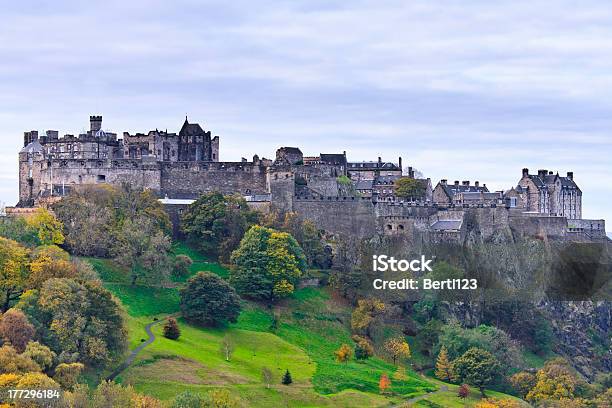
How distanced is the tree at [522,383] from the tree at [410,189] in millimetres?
29932

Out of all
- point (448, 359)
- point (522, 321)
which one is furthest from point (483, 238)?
point (448, 359)

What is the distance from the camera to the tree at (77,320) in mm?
65312

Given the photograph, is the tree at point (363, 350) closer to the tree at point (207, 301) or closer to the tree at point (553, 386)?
the tree at point (207, 301)

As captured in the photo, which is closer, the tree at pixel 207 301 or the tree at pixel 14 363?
the tree at pixel 14 363

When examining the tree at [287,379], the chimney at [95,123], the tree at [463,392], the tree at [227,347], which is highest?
the chimney at [95,123]

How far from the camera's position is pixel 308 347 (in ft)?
272

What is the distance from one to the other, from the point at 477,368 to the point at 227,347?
58.2ft

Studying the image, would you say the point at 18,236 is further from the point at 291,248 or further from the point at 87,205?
the point at 291,248

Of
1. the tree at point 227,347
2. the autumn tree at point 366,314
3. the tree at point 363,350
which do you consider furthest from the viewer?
the autumn tree at point 366,314

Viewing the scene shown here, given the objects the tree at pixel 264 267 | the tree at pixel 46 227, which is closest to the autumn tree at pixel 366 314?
the tree at pixel 264 267

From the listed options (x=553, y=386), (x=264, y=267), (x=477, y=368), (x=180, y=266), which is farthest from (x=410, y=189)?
(x=553, y=386)

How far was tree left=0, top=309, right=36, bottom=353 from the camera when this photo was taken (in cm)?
6219

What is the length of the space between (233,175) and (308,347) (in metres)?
25.3

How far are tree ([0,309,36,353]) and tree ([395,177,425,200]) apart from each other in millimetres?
53105
